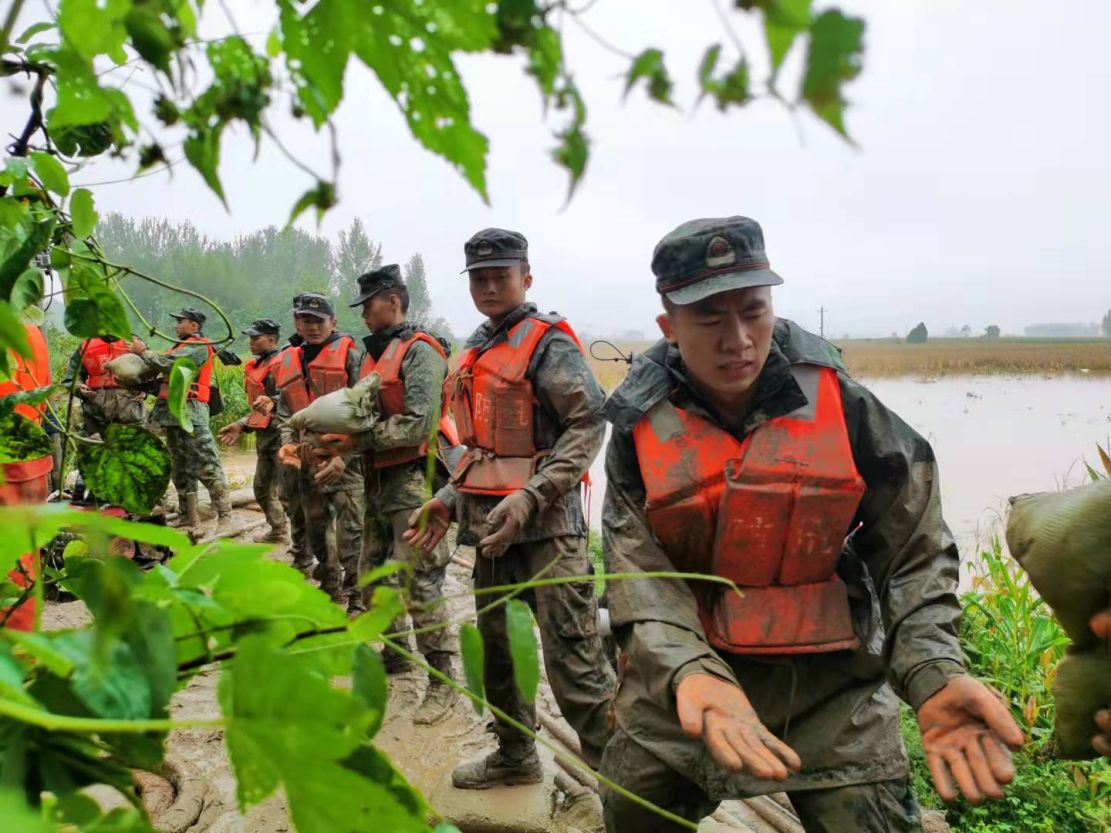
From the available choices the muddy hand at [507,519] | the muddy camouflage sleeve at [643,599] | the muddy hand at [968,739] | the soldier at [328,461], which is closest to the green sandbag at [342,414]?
the soldier at [328,461]

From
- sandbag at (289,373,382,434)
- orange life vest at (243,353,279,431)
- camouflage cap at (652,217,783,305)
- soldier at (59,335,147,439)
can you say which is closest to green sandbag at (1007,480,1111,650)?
camouflage cap at (652,217,783,305)

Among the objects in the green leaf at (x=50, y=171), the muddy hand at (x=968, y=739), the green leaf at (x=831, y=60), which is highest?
the green leaf at (x=50, y=171)

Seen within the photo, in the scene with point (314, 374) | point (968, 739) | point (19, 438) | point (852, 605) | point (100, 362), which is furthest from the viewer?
point (100, 362)

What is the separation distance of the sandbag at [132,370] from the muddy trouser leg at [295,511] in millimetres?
1539

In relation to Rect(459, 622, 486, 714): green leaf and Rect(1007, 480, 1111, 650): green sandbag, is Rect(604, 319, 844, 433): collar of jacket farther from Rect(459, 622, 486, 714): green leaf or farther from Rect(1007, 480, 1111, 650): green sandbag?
Rect(459, 622, 486, 714): green leaf

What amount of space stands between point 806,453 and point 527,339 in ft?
5.43

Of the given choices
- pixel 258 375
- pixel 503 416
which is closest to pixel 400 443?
pixel 503 416

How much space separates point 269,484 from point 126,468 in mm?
6630

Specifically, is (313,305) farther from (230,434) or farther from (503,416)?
(503,416)

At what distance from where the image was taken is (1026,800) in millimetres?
3049

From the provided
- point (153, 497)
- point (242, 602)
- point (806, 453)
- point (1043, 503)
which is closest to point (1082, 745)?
point (1043, 503)

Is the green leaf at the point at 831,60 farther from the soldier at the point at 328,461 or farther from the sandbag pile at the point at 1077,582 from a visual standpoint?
the soldier at the point at 328,461

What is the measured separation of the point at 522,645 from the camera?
667mm

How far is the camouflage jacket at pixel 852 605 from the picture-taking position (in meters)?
1.76
